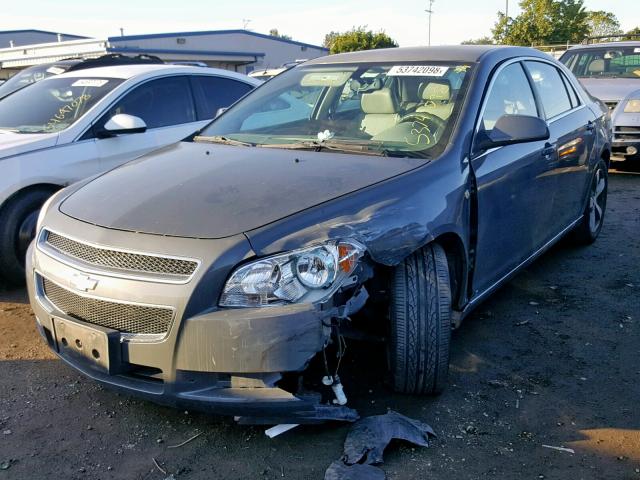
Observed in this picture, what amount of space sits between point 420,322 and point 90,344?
143cm

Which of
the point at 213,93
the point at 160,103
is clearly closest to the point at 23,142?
the point at 160,103

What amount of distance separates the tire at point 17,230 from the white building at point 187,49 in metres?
7.80

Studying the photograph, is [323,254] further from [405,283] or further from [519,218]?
[519,218]

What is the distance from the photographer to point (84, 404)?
123 inches

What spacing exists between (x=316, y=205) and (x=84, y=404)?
156 cm

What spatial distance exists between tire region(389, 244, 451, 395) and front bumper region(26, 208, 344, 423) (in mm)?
479

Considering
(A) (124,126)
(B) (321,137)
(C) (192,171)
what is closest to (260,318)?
(C) (192,171)

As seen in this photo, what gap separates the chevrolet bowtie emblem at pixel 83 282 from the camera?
2.60m

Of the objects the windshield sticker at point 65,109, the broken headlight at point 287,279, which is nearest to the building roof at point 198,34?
the windshield sticker at point 65,109

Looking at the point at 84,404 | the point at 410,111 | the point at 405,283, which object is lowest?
the point at 84,404

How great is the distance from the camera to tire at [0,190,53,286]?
4.60 m

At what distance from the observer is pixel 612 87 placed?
9.23 metres

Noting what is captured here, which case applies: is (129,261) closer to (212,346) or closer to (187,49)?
(212,346)

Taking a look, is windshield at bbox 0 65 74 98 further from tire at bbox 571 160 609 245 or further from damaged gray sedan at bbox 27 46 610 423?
tire at bbox 571 160 609 245
